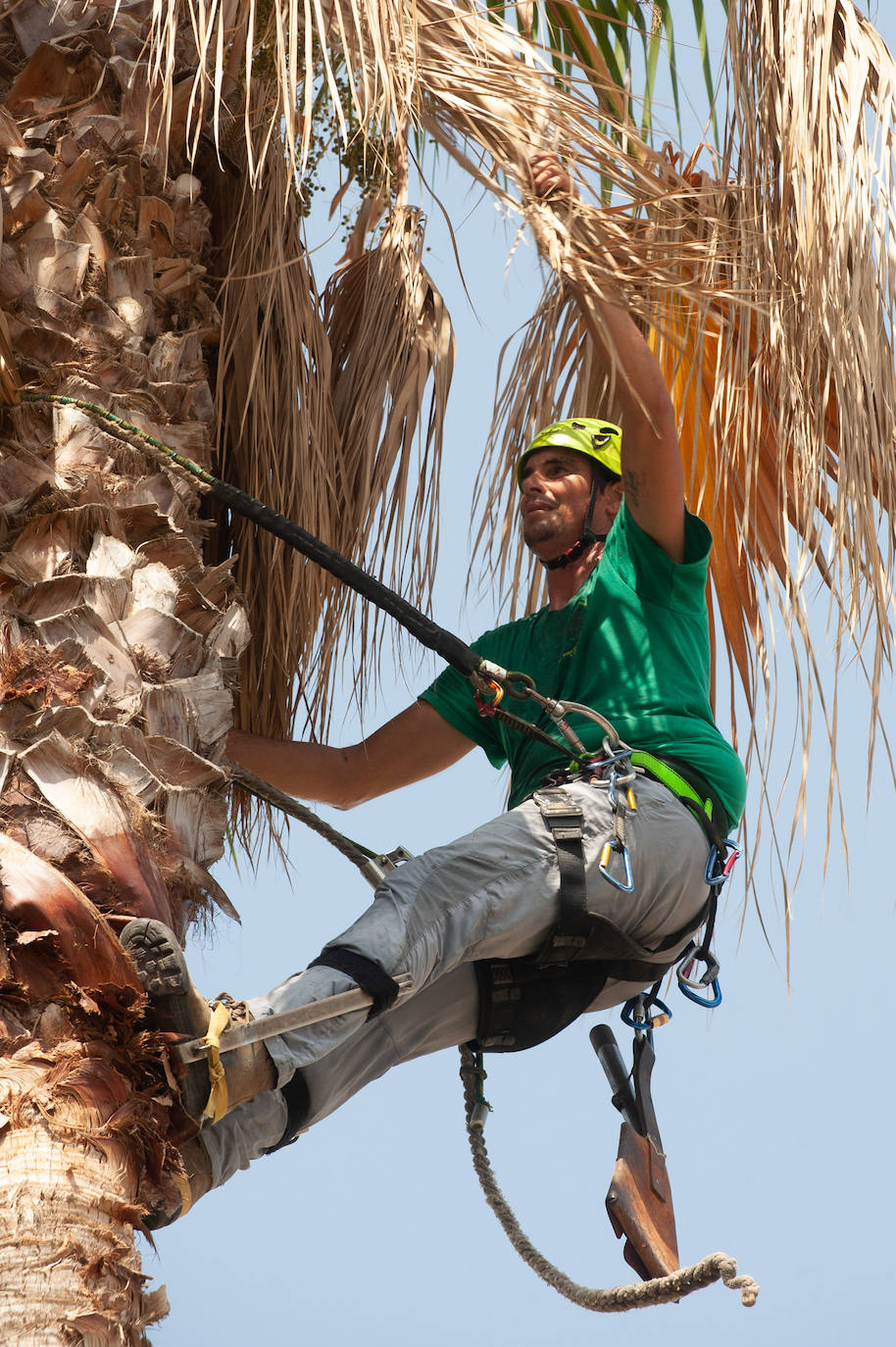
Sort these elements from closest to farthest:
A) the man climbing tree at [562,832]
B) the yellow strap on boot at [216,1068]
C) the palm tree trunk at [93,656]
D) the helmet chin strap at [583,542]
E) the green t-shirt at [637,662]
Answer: the palm tree trunk at [93,656], the yellow strap on boot at [216,1068], the man climbing tree at [562,832], the green t-shirt at [637,662], the helmet chin strap at [583,542]

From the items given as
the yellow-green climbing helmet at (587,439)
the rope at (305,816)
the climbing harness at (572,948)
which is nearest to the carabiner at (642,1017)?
the climbing harness at (572,948)

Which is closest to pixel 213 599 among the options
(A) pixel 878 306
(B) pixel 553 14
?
(A) pixel 878 306

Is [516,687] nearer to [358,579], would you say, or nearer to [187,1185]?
[358,579]

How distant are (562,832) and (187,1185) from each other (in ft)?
3.21

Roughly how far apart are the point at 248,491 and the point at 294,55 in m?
1.08

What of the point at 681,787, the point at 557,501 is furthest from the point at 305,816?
the point at 557,501

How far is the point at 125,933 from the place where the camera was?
2959 mm

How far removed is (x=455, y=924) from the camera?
11.6 feet

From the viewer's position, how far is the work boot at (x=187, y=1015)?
116 inches

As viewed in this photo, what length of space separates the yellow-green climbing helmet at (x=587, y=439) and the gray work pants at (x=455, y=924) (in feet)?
3.25

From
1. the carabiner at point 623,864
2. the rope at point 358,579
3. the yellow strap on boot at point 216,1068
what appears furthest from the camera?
the rope at point 358,579

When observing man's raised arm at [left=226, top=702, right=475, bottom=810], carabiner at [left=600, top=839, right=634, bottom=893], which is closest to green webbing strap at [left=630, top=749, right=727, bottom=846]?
carabiner at [left=600, top=839, right=634, bottom=893]

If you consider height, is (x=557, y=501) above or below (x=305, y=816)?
above

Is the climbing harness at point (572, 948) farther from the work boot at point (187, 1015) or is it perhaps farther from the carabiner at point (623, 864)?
the work boot at point (187, 1015)
